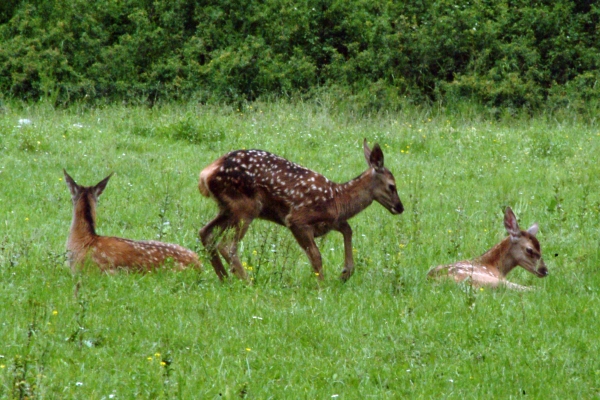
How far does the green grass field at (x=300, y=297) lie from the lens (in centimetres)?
637

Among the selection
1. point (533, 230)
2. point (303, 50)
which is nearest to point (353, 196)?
point (533, 230)

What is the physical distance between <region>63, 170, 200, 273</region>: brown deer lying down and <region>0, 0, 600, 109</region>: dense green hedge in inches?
574

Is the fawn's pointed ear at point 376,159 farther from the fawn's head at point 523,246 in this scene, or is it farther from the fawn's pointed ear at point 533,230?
A: the fawn's pointed ear at point 533,230

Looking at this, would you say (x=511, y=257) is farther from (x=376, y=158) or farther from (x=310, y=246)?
(x=310, y=246)

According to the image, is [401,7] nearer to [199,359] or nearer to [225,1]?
[225,1]

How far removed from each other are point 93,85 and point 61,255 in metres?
15.5

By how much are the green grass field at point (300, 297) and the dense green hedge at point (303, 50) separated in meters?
8.51

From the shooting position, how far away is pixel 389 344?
7055 millimetres

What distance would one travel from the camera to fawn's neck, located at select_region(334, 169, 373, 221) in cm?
993

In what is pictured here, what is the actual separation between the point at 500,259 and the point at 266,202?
2.48 metres

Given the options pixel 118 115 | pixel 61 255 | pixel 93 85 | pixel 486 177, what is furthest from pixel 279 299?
pixel 93 85

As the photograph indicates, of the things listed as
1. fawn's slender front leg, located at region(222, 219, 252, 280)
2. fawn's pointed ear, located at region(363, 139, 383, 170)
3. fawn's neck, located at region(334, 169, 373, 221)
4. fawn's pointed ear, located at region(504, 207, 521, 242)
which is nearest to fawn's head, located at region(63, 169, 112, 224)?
fawn's slender front leg, located at region(222, 219, 252, 280)

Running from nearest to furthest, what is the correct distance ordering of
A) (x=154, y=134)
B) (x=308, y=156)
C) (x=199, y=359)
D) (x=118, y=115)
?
(x=199, y=359) < (x=308, y=156) < (x=154, y=134) < (x=118, y=115)

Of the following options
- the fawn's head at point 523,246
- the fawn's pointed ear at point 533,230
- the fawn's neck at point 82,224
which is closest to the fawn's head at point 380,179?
the fawn's head at point 523,246
